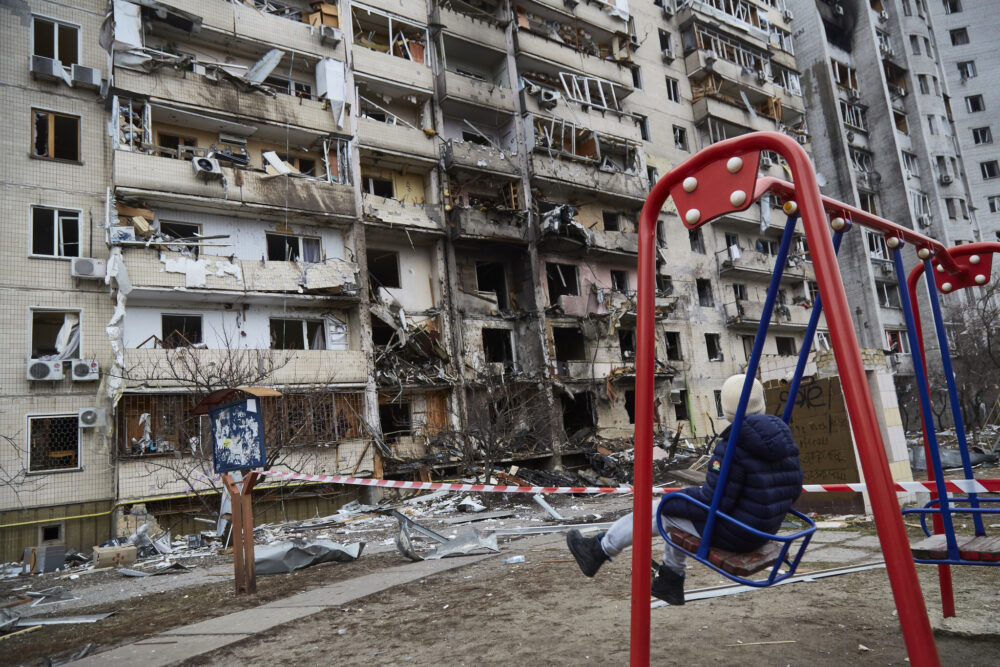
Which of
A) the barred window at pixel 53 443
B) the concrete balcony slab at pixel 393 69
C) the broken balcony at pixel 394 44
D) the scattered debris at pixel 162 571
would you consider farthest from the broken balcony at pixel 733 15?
the scattered debris at pixel 162 571

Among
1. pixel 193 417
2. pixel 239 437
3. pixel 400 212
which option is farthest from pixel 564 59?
pixel 239 437

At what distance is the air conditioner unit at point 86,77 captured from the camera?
18.0m

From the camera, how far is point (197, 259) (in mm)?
18594

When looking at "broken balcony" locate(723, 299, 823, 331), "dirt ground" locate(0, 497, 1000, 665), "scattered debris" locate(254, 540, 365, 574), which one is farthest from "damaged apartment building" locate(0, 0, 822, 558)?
"dirt ground" locate(0, 497, 1000, 665)

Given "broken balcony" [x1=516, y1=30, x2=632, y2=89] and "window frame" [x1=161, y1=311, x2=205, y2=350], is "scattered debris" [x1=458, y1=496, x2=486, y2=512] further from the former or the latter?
"broken balcony" [x1=516, y1=30, x2=632, y2=89]

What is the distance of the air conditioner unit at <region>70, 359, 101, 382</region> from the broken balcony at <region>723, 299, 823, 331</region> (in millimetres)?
27899

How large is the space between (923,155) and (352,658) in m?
52.5

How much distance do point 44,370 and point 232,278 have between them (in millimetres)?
5337

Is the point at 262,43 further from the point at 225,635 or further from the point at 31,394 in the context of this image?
the point at 225,635

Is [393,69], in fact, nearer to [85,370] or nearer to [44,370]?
[85,370]

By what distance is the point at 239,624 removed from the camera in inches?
213

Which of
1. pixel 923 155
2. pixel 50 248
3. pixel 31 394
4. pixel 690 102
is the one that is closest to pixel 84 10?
pixel 50 248

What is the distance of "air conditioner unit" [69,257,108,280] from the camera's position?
55.6ft

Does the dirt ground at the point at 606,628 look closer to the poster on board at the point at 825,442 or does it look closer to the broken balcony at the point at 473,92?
the poster on board at the point at 825,442
